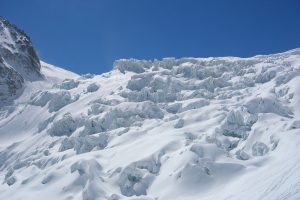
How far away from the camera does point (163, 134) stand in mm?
31625

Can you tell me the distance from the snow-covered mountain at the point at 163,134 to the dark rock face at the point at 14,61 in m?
5.18

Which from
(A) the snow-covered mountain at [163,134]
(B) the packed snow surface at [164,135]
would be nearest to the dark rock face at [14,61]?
(A) the snow-covered mountain at [163,134]

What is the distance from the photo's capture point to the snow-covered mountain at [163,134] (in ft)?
82.8

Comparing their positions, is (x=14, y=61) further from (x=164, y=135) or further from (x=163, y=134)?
(x=164, y=135)

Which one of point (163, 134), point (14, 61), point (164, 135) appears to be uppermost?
point (14, 61)

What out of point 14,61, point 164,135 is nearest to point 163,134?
point 164,135

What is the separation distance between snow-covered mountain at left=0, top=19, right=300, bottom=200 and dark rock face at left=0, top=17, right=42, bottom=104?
5178 mm

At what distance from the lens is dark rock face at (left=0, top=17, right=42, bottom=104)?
189ft

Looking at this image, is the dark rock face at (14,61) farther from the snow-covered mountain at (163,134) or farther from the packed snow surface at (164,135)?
the packed snow surface at (164,135)

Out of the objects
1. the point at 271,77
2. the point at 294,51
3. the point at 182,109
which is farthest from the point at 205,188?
the point at 294,51

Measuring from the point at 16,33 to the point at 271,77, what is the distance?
161 ft

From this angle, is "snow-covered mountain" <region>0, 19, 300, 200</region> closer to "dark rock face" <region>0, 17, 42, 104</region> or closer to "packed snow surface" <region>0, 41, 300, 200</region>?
"packed snow surface" <region>0, 41, 300, 200</region>

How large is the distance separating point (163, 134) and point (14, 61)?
134ft

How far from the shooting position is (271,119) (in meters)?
30.5
